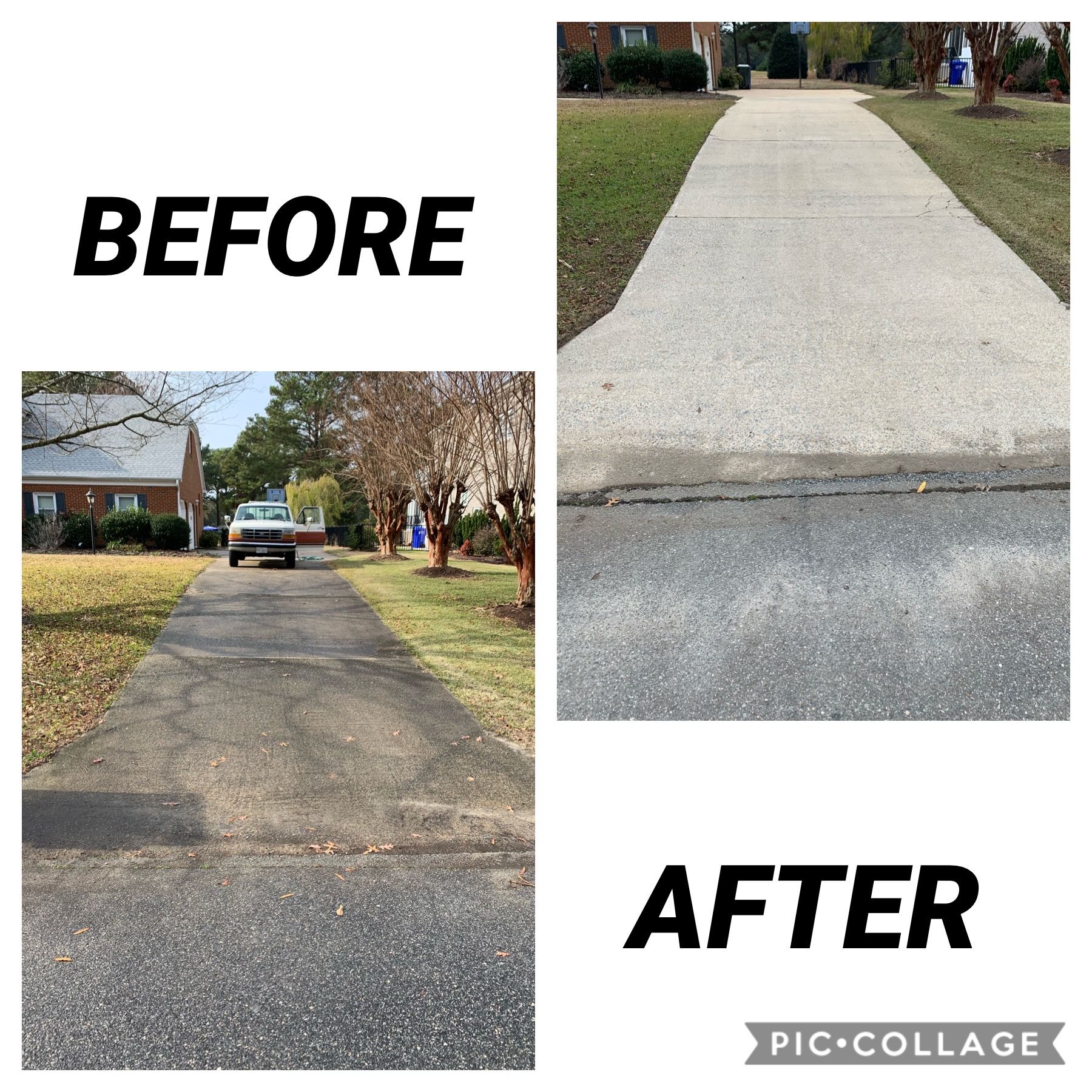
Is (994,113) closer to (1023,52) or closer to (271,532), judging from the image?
(1023,52)

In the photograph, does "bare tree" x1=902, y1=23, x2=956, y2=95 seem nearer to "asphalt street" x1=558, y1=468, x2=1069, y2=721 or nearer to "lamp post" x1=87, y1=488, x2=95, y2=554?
"asphalt street" x1=558, y1=468, x2=1069, y2=721

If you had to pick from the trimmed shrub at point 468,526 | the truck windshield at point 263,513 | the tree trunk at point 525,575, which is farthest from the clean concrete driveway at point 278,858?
the trimmed shrub at point 468,526

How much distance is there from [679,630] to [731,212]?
25.3 ft

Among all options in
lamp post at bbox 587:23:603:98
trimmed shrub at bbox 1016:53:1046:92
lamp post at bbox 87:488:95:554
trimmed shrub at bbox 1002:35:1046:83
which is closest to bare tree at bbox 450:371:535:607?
lamp post at bbox 87:488:95:554

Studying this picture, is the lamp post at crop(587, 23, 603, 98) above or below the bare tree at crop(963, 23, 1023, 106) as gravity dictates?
above

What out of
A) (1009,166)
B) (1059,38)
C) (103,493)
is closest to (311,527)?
(103,493)

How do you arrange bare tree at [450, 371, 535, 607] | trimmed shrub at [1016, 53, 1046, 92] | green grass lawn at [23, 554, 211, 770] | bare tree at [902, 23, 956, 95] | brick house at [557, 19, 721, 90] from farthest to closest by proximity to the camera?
trimmed shrub at [1016, 53, 1046, 92] < brick house at [557, 19, 721, 90] < bare tree at [902, 23, 956, 95] < bare tree at [450, 371, 535, 607] < green grass lawn at [23, 554, 211, 770]

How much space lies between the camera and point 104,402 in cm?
511

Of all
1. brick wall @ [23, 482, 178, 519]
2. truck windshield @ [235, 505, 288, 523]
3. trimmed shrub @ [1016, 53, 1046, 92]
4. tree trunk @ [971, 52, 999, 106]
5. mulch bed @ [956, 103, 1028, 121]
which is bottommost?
truck windshield @ [235, 505, 288, 523]

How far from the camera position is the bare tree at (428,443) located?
5.64 metres

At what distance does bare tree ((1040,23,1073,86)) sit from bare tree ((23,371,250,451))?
17.6m

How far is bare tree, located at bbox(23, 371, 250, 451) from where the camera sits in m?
4.68

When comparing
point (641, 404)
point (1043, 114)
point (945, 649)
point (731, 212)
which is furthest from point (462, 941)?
point (1043, 114)

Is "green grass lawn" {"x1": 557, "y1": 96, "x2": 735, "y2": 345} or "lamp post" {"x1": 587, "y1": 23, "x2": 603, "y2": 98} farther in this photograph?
"lamp post" {"x1": 587, "y1": 23, "x2": 603, "y2": 98}
